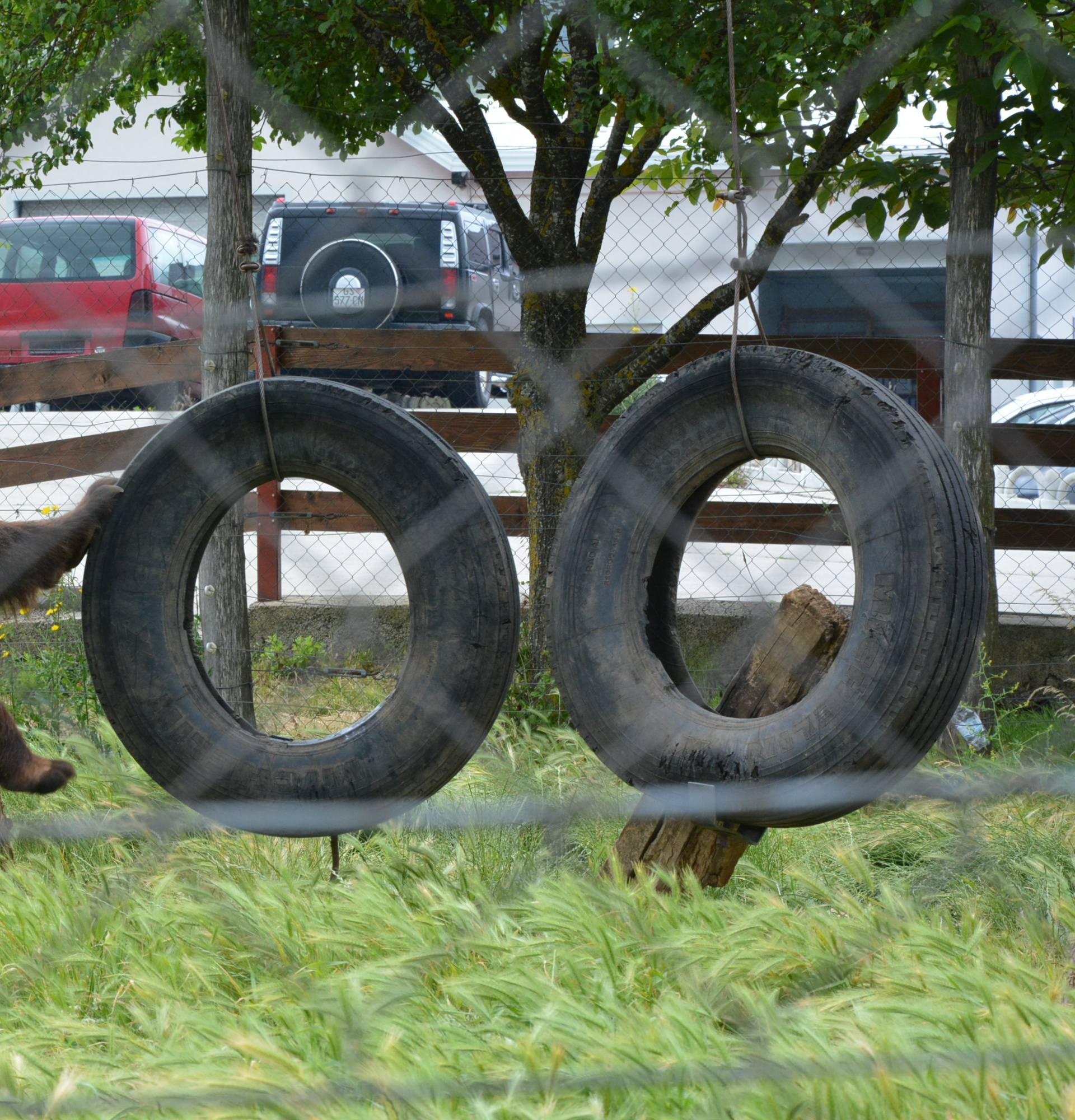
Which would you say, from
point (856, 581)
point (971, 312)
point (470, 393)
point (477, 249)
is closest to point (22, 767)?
point (856, 581)

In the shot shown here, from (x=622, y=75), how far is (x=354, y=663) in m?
2.57

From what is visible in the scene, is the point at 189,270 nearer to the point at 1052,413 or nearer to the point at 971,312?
the point at 1052,413

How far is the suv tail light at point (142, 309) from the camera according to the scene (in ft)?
24.0

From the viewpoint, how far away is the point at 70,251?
7816 mm

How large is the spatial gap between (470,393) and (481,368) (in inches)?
104

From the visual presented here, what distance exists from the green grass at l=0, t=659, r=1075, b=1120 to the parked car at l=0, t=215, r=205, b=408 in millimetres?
4643

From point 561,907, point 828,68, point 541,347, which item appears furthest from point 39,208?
point 561,907

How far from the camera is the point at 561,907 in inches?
89.0

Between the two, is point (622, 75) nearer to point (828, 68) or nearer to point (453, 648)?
point (828, 68)

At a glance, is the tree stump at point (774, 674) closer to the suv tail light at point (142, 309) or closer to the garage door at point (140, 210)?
the suv tail light at point (142, 309)

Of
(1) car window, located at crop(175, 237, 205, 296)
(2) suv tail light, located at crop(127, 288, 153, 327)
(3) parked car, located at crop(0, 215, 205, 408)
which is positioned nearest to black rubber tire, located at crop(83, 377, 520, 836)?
(3) parked car, located at crop(0, 215, 205, 408)

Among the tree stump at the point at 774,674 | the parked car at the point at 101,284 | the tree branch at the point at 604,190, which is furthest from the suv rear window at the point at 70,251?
the tree stump at the point at 774,674

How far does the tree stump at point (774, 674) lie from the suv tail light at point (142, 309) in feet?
19.7

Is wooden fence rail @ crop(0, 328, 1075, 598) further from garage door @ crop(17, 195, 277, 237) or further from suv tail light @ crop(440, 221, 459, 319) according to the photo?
garage door @ crop(17, 195, 277, 237)
